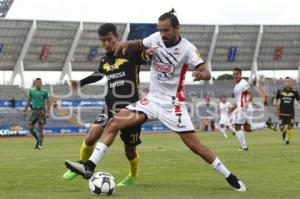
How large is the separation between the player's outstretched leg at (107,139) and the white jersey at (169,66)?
1.55 ft

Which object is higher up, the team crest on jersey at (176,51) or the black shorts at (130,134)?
the team crest on jersey at (176,51)

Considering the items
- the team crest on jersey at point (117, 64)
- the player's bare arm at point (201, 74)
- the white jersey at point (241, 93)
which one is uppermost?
the player's bare arm at point (201, 74)

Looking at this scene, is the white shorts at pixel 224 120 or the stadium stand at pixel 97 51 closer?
the white shorts at pixel 224 120

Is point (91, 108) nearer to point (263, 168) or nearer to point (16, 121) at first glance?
point (16, 121)

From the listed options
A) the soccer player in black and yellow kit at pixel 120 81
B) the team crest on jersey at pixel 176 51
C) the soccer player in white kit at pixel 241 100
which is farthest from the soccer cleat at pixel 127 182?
the soccer player in white kit at pixel 241 100

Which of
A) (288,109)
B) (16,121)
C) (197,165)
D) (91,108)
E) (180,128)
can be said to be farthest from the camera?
(91,108)

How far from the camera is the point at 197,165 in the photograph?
14.6m

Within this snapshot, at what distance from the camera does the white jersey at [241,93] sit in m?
23.1

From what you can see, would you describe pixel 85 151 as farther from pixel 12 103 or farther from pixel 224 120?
pixel 12 103

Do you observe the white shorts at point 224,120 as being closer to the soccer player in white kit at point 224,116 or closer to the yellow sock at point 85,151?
the soccer player in white kit at point 224,116

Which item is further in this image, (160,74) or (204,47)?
(204,47)

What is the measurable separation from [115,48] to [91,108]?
2124 inches

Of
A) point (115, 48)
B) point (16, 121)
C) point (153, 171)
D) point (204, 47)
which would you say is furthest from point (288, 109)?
point (204, 47)

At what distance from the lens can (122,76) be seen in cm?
1060
